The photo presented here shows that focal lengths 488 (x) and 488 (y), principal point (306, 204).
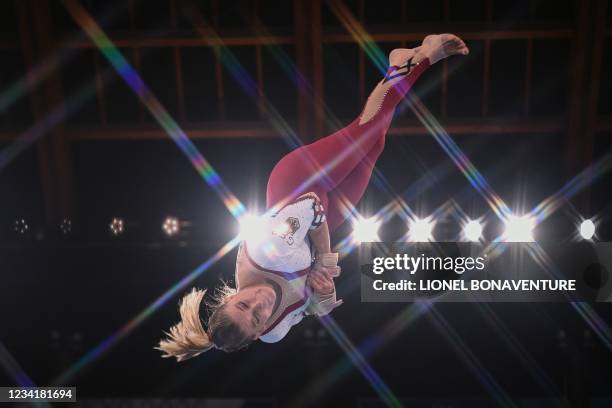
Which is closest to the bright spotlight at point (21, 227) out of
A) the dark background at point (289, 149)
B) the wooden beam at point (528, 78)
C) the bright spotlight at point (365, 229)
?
the dark background at point (289, 149)

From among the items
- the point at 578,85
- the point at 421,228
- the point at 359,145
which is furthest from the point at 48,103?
the point at 578,85

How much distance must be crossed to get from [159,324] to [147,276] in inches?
17.8

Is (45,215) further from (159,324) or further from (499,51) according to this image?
(499,51)

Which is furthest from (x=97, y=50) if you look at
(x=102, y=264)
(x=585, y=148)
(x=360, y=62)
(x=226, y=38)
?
(x=585, y=148)

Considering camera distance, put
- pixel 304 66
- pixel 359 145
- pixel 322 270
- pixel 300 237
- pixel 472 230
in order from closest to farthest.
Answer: pixel 300 237, pixel 322 270, pixel 359 145, pixel 304 66, pixel 472 230

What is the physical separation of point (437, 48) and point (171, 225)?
2850 millimetres

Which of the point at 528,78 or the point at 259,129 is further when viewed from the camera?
the point at 259,129

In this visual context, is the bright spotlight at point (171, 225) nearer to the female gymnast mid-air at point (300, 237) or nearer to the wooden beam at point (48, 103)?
the female gymnast mid-air at point (300, 237)

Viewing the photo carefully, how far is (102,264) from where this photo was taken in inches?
174

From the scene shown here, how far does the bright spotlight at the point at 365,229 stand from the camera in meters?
4.34

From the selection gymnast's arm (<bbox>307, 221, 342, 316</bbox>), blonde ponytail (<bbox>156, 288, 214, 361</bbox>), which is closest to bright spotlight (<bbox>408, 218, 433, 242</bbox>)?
gymnast's arm (<bbox>307, 221, 342, 316</bbox>)

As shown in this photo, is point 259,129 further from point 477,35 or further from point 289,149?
point 477,35

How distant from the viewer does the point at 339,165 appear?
376cm

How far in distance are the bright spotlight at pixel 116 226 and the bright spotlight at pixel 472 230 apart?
3221 mm
